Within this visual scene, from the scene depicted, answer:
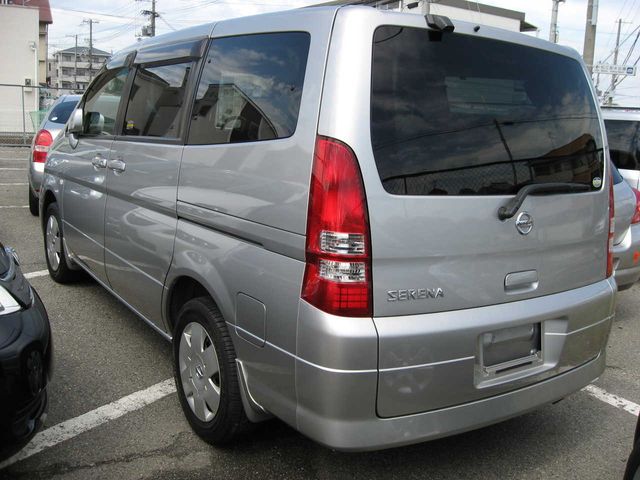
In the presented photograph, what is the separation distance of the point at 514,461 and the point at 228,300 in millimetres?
1597

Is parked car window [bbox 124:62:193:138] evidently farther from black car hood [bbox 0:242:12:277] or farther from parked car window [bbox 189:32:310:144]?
black car hood [bbox 0:242:12:277]

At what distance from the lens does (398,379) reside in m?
2.22

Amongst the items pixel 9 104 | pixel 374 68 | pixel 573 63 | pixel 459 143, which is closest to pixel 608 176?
pixel 573 63

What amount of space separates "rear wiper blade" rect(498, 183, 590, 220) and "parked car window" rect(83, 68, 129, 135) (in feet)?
8.70

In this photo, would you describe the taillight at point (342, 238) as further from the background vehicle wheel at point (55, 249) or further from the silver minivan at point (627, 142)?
the silver minivan at point (627, 142)

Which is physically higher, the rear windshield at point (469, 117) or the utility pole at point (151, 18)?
the utility pole at point (151, 18)

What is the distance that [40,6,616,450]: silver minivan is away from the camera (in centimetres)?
219

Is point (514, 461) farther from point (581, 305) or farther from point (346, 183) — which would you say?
point (346, 183)

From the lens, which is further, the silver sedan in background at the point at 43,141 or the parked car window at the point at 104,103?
the silver sedan in background at the point at 43,141

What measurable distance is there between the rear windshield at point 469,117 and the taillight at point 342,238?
0.13 m

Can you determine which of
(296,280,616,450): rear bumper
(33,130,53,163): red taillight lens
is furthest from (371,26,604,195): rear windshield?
(33,130,53,163): red taillight lens

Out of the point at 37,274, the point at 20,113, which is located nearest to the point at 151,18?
the point at 20,113

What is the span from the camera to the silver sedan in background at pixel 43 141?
8.07 meters

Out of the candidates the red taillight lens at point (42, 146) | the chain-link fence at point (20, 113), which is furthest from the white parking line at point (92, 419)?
the chain-link fence at point (20, 113)
